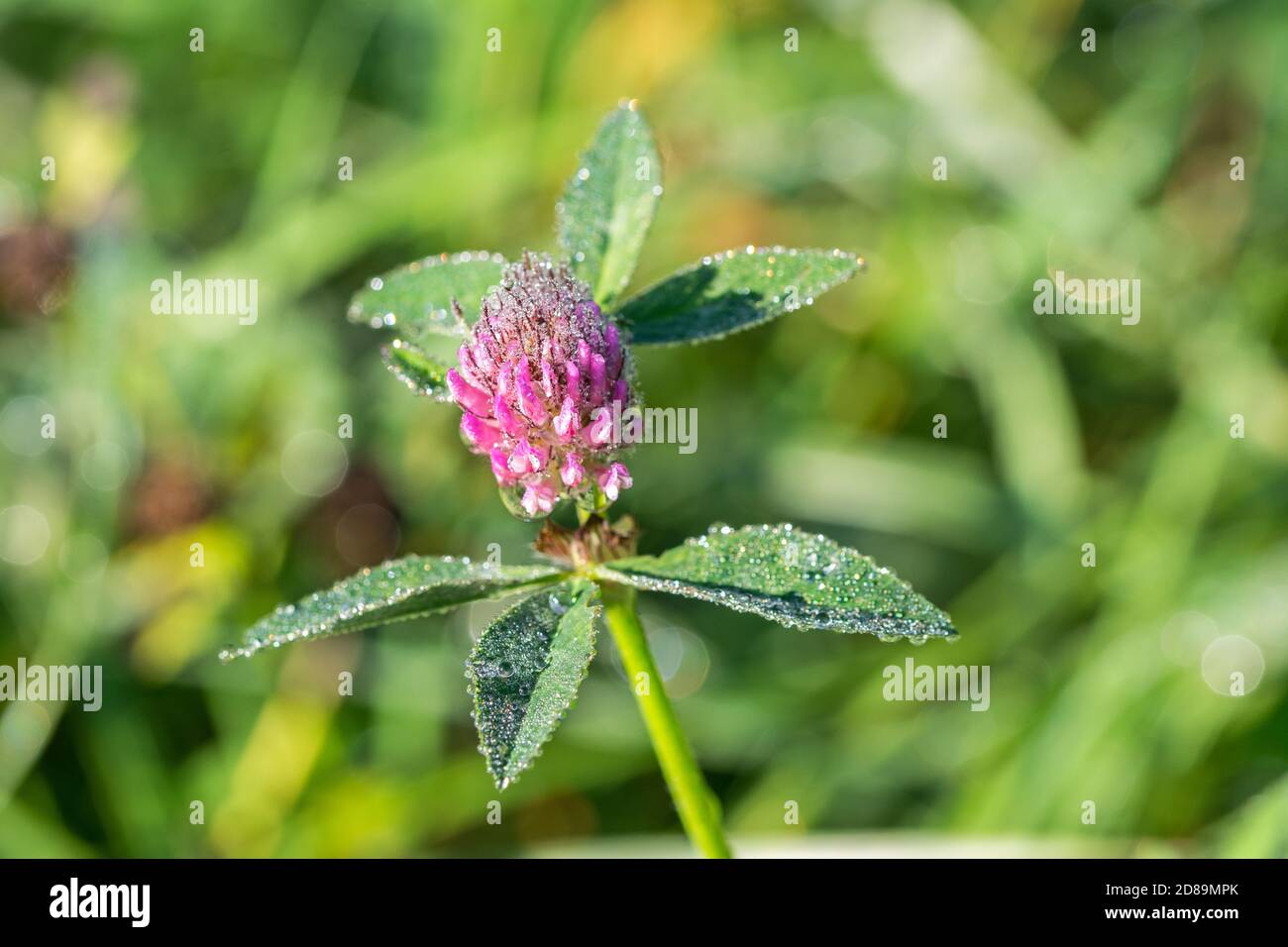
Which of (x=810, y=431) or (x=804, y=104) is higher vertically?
(x=804, y=104)

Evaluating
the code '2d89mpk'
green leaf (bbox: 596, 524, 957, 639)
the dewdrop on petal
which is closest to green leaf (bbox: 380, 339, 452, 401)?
the code '2d89mpk'

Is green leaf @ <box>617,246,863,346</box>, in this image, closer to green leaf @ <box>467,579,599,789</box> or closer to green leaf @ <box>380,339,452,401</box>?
green leaf @ <box>380,339,452,401</box>

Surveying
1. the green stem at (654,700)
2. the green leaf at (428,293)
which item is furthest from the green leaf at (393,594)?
the green leaf at (428,293)

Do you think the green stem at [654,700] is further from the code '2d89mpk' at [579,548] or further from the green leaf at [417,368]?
the green leaf at [417,368]

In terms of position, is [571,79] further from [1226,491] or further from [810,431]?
[1226,491]
